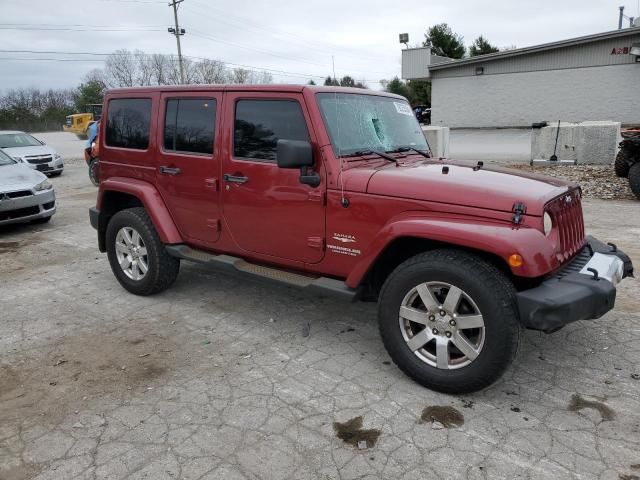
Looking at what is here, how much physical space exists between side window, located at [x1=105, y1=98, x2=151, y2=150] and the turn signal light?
3.43 metres

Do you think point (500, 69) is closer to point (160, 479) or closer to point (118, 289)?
point (118, 289)

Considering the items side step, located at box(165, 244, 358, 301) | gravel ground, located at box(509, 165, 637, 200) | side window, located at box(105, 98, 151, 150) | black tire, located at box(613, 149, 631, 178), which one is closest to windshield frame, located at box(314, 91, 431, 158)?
side step, located at box(165, 244, 358, 301)

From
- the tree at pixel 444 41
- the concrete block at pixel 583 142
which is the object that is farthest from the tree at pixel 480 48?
the concrete block at pixel 583 142

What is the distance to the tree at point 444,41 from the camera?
39.8 m

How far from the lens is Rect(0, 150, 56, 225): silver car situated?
776 cm

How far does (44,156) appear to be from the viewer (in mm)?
15141

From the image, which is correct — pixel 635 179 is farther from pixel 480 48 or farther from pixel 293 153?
pixel 480 48

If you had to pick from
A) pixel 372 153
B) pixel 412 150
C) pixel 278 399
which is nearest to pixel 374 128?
pixel 372 153

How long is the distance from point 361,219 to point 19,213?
677 centimetres

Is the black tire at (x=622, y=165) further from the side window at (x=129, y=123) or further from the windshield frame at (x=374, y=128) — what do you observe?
the side window at (x=129, y=123)

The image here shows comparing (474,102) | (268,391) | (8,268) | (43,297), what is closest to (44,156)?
(8,268)

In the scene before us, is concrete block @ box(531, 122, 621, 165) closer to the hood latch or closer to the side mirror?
the hood latch

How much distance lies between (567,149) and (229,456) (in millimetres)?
13105

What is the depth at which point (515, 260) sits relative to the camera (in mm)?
2775
